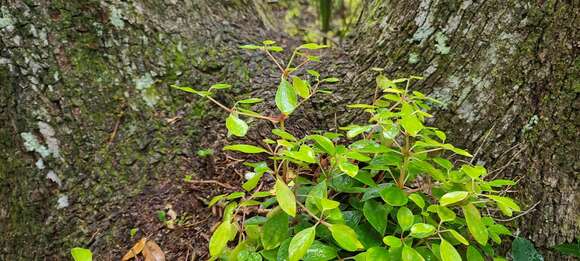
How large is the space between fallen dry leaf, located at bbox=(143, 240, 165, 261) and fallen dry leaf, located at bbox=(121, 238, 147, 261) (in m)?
0.01

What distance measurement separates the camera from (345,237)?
32.5 inches

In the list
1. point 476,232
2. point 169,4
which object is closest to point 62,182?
point 169,4

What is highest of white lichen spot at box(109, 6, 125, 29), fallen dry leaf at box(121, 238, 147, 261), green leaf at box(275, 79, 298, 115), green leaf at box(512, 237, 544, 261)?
green leaf at box(275, 79, 298, 115)

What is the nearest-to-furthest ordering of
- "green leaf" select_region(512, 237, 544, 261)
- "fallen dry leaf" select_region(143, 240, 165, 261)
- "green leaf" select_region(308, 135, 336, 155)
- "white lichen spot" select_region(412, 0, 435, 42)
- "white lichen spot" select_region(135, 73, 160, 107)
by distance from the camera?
1. "green leaf" select_region(308, 135, 336, 155)
2. "green leaf" select_region(512, 237, 544, 261)
3. "fallen dry leaf" select_region(143, 240, 165, 261)
4. "white lichen spot" select_region(412, 0, 435, 42)
5. "white lichen spot" select_region(135, 73, 160, 107)

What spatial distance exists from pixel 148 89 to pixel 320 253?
86cm

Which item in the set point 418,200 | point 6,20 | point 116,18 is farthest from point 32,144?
point 418,200

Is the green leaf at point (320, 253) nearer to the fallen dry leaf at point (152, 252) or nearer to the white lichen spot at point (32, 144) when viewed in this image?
the fallen dry leaf at point (152, 252)

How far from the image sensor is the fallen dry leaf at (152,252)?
3.96 feet

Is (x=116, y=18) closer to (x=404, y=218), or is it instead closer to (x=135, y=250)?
(x=135, y=250)

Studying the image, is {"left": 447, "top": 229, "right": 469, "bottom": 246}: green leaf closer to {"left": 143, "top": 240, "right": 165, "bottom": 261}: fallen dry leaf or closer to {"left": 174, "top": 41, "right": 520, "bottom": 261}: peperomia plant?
{"left": 174, "top": 41, "right": 520, "bottom": 261}: peperomia plant

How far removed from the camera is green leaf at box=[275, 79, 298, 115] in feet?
3.07

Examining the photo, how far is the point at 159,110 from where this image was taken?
145 cm

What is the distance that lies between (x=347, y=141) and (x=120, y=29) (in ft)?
2.67

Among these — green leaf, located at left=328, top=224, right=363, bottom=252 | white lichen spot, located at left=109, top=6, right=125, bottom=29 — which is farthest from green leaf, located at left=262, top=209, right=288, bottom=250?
white lichen spot, located at left=109, top=6, right=125, bottom=29
